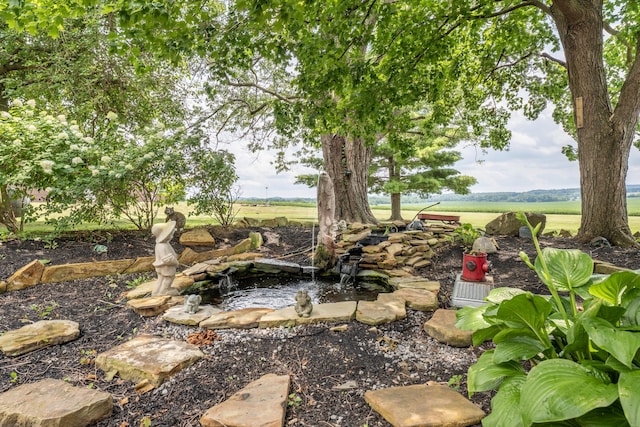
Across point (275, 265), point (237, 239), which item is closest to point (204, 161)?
point (237, 239)

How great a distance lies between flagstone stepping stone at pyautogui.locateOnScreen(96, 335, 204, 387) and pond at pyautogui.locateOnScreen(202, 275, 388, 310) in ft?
3.45

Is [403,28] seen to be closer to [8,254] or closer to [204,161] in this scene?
[204,161]

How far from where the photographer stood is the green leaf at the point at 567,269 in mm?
1234

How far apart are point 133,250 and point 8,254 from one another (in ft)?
4.71

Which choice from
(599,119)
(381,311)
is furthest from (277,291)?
(599,119)

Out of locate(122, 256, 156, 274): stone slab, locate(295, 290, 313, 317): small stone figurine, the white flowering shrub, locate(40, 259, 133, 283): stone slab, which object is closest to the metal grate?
locate(295, 290, 313, 317): small stone figurine

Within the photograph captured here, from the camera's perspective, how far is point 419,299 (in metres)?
2.98

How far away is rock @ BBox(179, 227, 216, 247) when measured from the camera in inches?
218

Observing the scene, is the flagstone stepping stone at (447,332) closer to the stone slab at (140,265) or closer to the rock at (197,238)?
the stone slab at (140,265)

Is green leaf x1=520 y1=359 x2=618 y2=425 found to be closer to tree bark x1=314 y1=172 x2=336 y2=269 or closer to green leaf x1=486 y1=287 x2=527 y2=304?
green leaf x1=486 y1=287 x2=527 y2=304

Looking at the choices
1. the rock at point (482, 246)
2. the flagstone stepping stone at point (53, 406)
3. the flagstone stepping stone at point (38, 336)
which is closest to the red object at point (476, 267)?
the rock at point (482, 246)

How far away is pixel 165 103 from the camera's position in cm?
686

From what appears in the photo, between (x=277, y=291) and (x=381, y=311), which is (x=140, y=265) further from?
(x=381, y=311)

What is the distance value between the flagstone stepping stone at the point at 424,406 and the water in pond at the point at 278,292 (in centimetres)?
186
